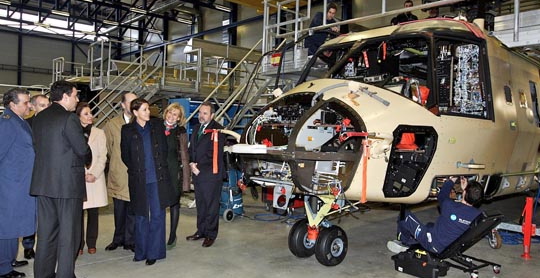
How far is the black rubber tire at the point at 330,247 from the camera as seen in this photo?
→ 4.90m

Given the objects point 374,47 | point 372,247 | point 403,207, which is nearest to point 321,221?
point 372,247

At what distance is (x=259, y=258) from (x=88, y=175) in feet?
7.06

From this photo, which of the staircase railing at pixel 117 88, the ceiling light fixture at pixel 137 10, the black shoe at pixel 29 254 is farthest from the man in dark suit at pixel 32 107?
the ceiling light fixture at pixel 137 10

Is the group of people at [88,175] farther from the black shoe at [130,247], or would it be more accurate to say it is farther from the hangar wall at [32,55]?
the hangar wall at [32,55]

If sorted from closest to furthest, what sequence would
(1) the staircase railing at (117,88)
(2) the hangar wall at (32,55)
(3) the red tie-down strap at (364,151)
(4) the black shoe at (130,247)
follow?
(3) the red tie-down strap at (364,151) → (4) the black shoe at (130,247) → (1) the staircase railing at (117,88) → (2) the hangar wall at (32,55)

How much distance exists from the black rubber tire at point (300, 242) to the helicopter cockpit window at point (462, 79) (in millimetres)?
2220

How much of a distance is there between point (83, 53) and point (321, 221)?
97.4ft

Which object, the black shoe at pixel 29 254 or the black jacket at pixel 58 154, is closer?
the black jacket at pixel 58 154

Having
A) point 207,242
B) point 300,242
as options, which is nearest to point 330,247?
point 300,242

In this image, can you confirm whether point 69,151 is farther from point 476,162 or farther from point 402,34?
point 476,162

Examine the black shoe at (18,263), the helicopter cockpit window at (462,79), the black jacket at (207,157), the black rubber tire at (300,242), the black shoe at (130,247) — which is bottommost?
the black shoe at (18,263)

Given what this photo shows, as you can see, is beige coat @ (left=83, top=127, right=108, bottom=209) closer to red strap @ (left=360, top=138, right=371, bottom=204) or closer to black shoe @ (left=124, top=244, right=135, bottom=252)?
black shoe @ (left=124, top=244, right=135, bottom=252)

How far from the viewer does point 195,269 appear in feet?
15.9

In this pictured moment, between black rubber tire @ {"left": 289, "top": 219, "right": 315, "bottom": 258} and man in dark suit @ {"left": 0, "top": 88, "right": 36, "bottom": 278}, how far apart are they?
269cm
